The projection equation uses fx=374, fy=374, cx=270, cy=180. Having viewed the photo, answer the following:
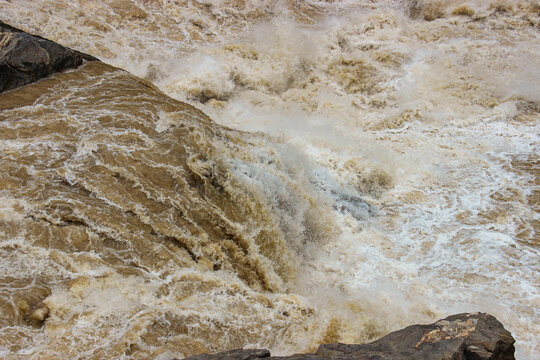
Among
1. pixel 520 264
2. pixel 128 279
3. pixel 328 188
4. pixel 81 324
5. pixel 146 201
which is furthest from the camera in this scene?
pixel 328 188

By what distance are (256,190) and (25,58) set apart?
13.3 ft

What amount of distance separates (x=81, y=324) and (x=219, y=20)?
952 cm

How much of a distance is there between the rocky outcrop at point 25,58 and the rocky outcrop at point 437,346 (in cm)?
507

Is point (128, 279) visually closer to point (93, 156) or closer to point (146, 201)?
point (146, 201)

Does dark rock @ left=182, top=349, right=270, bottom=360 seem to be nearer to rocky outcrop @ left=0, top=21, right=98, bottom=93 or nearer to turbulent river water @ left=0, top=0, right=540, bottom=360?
turbulent river water @ left=0, top=0, right=540, bottom=360

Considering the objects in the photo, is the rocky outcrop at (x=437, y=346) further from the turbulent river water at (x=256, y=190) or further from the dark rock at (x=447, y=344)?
the turbulent river water at (x=256, y=190)

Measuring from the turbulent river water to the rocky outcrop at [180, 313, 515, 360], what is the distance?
0.79 m

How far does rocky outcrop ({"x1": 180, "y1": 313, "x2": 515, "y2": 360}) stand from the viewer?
2672 millimetres

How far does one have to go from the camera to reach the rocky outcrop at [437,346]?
2.67 meters

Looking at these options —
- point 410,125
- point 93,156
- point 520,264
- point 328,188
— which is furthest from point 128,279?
point 410,125

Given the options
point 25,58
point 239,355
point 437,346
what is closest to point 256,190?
point 239,355

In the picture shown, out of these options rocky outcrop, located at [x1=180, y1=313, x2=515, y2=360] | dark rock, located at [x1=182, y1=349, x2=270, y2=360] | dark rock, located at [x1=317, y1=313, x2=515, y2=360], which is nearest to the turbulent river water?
dark rock, located at [x1=182, y1=349, x2=270, y2=360]

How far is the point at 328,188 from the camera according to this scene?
6316 mm

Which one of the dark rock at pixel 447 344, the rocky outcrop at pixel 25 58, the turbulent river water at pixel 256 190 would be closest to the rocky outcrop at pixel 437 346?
the dark rock at pixel 447 344
